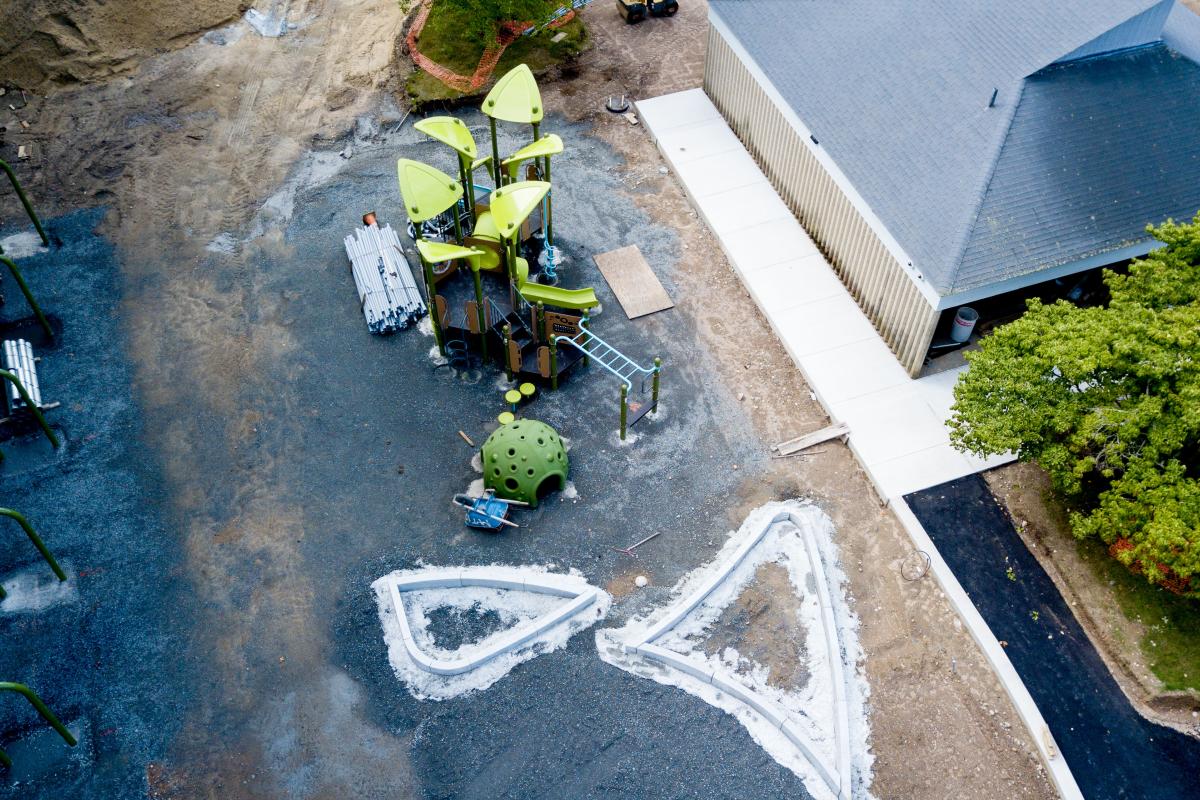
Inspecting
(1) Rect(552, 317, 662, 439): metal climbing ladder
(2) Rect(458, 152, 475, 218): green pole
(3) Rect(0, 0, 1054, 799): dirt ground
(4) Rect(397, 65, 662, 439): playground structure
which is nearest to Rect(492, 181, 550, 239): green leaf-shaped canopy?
(4) Rect(397, 65, 662, 439): playground structure

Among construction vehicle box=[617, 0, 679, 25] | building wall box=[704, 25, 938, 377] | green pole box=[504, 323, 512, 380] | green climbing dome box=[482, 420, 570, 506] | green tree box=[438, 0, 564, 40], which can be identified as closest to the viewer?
green climbing dome box=[482, 420, 570, 506]

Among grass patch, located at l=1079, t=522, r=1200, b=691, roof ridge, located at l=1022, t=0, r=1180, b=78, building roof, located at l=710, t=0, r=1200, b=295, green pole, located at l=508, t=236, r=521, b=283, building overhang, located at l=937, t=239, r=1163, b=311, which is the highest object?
roof ridge, located at l=1022, t=0, r=1180, b=78

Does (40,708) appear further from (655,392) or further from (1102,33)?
(1102,33)

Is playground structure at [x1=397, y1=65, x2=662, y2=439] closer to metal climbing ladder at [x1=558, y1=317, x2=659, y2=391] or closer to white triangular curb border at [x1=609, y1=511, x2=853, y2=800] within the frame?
metal climbing ladder at [x1=558, y1=317, x2=659, y2=391]

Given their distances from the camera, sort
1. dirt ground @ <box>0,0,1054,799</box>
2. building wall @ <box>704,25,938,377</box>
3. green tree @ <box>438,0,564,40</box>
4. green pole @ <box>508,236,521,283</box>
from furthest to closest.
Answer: green tree @ <box>438,0,564,40</box>
building wall @ <box>704,25,938,377</box>
green pole @ <box>508,236,521,283</box>
dirt ground @ <box>0,0,1054,799</box>

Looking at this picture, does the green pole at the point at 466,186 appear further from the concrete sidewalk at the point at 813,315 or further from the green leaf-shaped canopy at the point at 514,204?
the concrete sidewalk at the point at 813,315

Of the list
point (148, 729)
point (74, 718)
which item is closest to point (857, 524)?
point (148, 729)

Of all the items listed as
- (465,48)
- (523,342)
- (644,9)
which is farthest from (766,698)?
(644,9)
